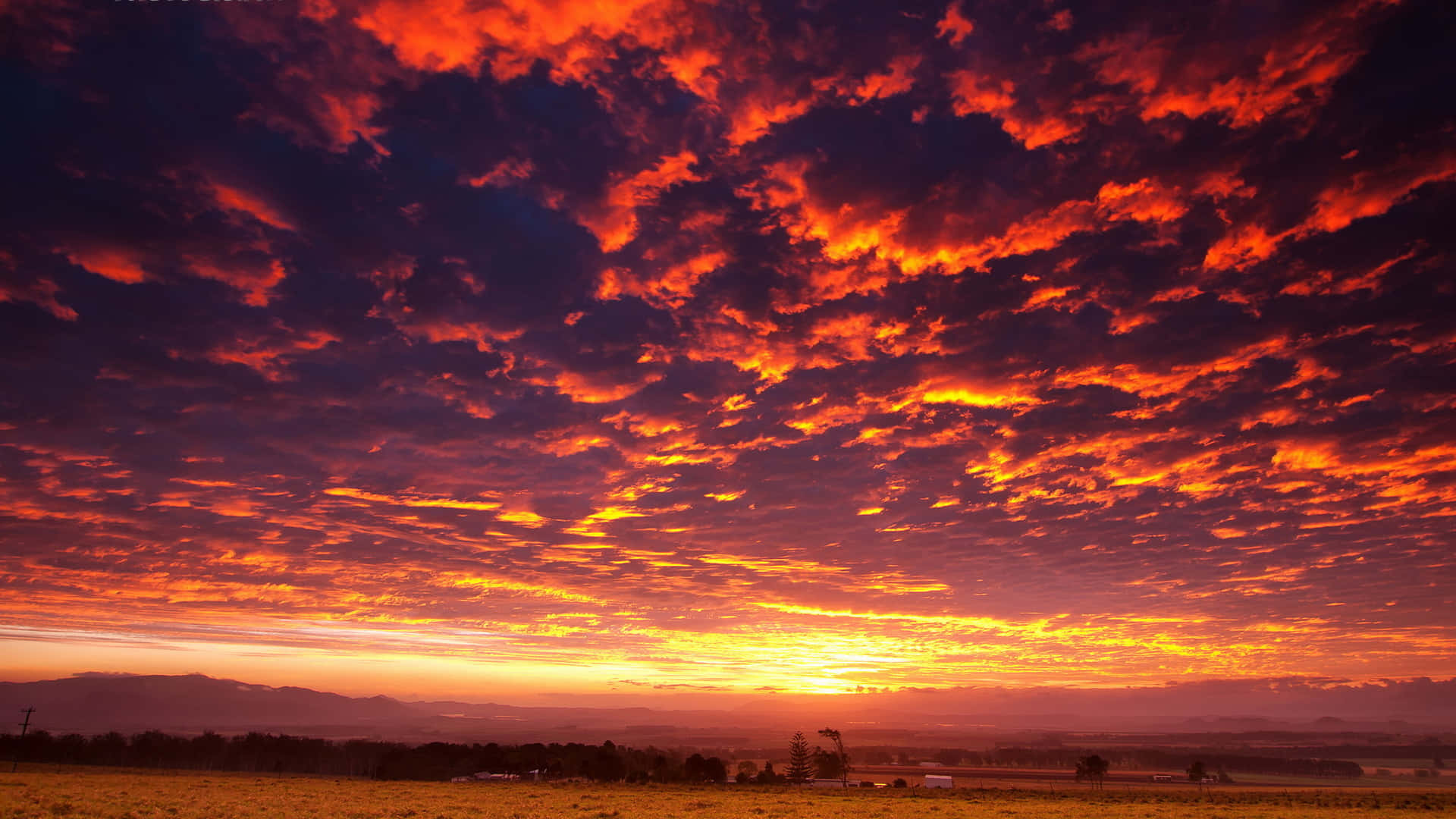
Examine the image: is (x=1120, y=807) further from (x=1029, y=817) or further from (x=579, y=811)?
(x=579, y=811)

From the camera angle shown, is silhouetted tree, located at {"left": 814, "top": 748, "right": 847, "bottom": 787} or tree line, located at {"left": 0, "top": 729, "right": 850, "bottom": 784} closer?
tree line, located at {"left": 0, "top": 729, "right": 850, "bottom": 784}

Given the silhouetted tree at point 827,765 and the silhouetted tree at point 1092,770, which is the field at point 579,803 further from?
the silhouetted tree at point 827,765

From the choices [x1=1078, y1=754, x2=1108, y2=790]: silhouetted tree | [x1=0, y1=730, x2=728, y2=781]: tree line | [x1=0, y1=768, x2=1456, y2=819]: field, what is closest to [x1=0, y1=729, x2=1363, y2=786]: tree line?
[x1=0, y1=730, x2=728, y2=781]: tree line

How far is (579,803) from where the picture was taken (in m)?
53.8

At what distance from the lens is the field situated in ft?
136

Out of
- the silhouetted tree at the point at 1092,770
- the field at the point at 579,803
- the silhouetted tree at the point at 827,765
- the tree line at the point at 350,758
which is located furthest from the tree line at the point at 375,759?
the field at the point at 579,803

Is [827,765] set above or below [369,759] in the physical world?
below

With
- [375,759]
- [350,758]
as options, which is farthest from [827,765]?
[350,758]

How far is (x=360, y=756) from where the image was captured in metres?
163

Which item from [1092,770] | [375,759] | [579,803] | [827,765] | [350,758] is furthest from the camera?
[827,765]

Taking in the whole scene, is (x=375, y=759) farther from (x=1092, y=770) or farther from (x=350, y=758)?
(x=1092, y=770)

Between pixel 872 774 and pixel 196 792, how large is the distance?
6934 inches

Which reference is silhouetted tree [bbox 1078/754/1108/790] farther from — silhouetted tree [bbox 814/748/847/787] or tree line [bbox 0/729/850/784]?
silhouetted tree [bbox 814/748/847/787]

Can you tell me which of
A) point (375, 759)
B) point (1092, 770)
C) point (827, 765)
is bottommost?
point (827, 765)
